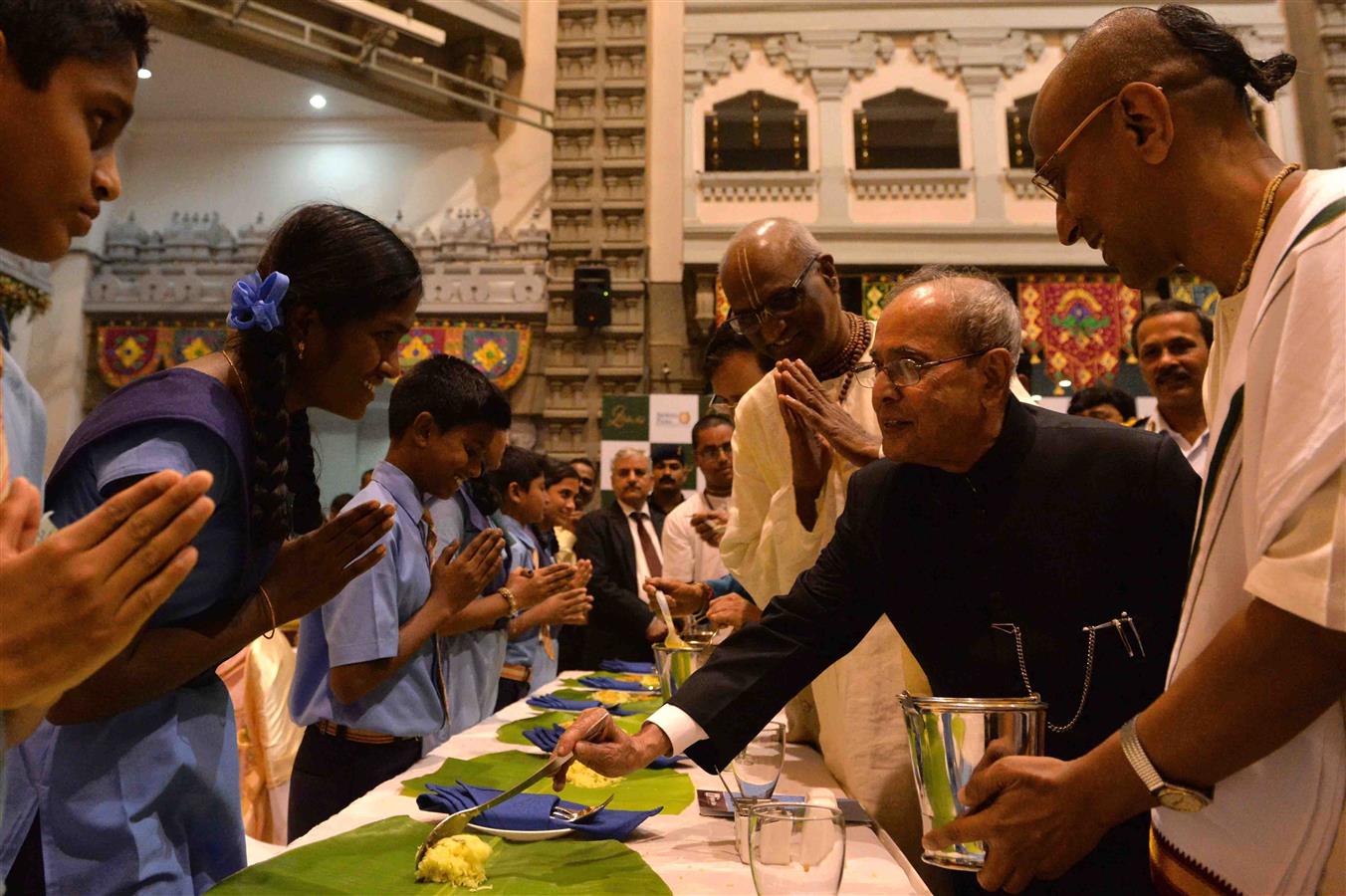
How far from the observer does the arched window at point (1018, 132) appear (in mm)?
9391

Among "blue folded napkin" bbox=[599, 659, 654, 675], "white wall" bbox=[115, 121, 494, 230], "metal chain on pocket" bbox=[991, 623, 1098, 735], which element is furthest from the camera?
"white wall" bbox=[115, 121, 494, 230]

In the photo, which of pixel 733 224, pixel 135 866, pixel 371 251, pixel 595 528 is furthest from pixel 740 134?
pixel 135 866

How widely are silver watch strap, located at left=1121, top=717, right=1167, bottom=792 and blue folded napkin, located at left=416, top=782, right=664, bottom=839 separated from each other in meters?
0.70

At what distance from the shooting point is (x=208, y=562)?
4.15ft

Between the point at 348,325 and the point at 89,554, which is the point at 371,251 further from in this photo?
the point at 89,554

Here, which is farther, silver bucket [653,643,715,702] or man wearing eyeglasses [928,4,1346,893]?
silver bucket [653,643,715,702]

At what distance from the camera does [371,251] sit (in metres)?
1.61

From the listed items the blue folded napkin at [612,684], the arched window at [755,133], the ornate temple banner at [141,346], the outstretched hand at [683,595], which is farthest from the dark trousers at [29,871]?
the ornate temple banner at [141,346]

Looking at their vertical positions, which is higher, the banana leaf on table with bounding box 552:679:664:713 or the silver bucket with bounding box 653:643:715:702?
the silver bucket with bounding box 653:643:715:702

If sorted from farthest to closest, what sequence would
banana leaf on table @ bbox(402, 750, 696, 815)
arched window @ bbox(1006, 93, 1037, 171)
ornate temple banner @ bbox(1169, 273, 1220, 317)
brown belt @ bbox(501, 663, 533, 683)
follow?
1. arched window @ bbox(1006, 93, 1037, 171)
2. ornate temple banner @ bbox(1169, 273, 1220, 317)
3. brown belt @ bbox(501, 663, 533, 683)
4. banana leaf on table @ bbox(402, 750, 696, 815)

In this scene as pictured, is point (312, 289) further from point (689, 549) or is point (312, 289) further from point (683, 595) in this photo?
point (689, 549)

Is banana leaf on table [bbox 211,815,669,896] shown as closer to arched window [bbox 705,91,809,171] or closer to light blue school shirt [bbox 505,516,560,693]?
light blue school shirt [bbox 505,516,560,693]

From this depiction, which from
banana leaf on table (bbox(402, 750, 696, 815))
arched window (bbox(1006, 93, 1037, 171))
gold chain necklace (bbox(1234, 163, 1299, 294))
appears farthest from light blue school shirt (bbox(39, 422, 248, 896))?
arched window (bbox(1006, 93, 1037, 171))

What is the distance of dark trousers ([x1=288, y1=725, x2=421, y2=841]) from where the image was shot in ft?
6.64
